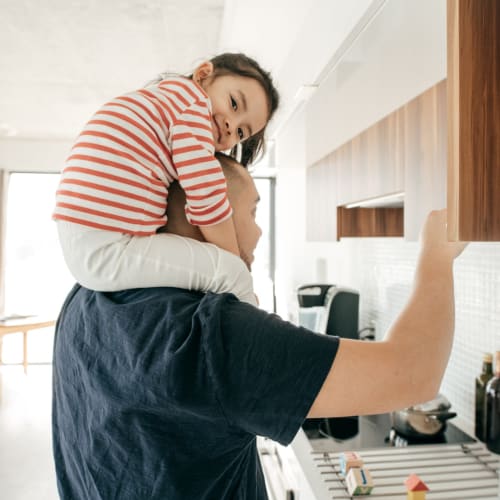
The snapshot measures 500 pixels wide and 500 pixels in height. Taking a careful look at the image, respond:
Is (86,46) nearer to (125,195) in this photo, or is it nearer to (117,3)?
(117,3)

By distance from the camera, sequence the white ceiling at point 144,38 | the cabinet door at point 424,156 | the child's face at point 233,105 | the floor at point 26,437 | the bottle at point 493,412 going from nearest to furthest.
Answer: the cabinet door at point 424,156, the child's face at point 233,105, the bottle at point 493,412, the white ceiling at point 144,38, the floor at point 26,437

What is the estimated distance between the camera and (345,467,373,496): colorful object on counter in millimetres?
1125

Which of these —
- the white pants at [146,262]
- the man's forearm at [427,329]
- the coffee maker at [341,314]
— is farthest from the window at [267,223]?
the man's forearm at [427,329]

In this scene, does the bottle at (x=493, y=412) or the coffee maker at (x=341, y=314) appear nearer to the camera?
the bottle at (x=493, y=412)

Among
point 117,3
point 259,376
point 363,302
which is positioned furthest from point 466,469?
point 117,3

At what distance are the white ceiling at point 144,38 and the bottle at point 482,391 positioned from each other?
45.4 inches

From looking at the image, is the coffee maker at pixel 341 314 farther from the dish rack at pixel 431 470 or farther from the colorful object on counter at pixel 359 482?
the colorful object on counter at pixel 359 482

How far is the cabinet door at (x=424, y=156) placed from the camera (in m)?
0.82

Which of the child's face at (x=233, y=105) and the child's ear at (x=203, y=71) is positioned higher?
the child's ear at (x=203, y=71)

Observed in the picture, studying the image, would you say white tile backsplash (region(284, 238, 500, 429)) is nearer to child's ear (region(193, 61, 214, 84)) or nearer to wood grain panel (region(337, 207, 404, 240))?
wood grain panel (region(337, 207, 404, 240))

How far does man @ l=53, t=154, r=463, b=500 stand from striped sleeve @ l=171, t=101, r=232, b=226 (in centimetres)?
18

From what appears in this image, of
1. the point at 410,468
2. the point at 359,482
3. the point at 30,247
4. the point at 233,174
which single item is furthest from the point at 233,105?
the point at 30,247

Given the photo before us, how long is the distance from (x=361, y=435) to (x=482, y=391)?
0.41 metres

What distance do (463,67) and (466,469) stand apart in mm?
1157
